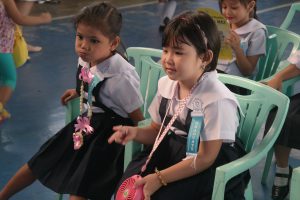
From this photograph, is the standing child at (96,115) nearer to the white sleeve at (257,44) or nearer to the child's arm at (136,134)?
the child's arm at (136,134)

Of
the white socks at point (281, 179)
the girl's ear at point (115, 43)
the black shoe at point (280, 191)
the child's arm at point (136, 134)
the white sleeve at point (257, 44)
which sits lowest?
the black shoe at point (280, 191)

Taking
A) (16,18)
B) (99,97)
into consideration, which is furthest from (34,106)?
(99,97)

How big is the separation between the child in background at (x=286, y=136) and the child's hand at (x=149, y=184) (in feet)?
2.86

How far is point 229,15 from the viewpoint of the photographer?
9.00 feet

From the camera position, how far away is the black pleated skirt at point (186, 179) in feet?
6.19

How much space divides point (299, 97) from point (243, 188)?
0.84 meters

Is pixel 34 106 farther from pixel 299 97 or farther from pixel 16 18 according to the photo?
pixel 299 97

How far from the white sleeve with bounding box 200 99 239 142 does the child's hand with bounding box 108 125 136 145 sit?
0.27m

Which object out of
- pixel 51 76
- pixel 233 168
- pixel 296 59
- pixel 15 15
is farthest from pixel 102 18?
pixel 51 76

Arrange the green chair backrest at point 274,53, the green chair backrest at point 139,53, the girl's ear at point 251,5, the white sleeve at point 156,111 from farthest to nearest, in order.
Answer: the green chair backrest at point 274,53, the girl's ear at point 251,5, the green chair backrest at point 139,53, the white sleeve at point 156,111

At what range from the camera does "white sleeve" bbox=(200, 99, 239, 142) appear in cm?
183

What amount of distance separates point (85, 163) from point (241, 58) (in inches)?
37.3

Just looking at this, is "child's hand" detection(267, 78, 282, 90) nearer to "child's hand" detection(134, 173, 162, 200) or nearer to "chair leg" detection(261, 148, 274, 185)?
"chair leg" detection(261, 148, 274, 185)

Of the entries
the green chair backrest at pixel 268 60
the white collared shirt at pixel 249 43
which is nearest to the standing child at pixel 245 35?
the white collared shirt at pixel 249 43
